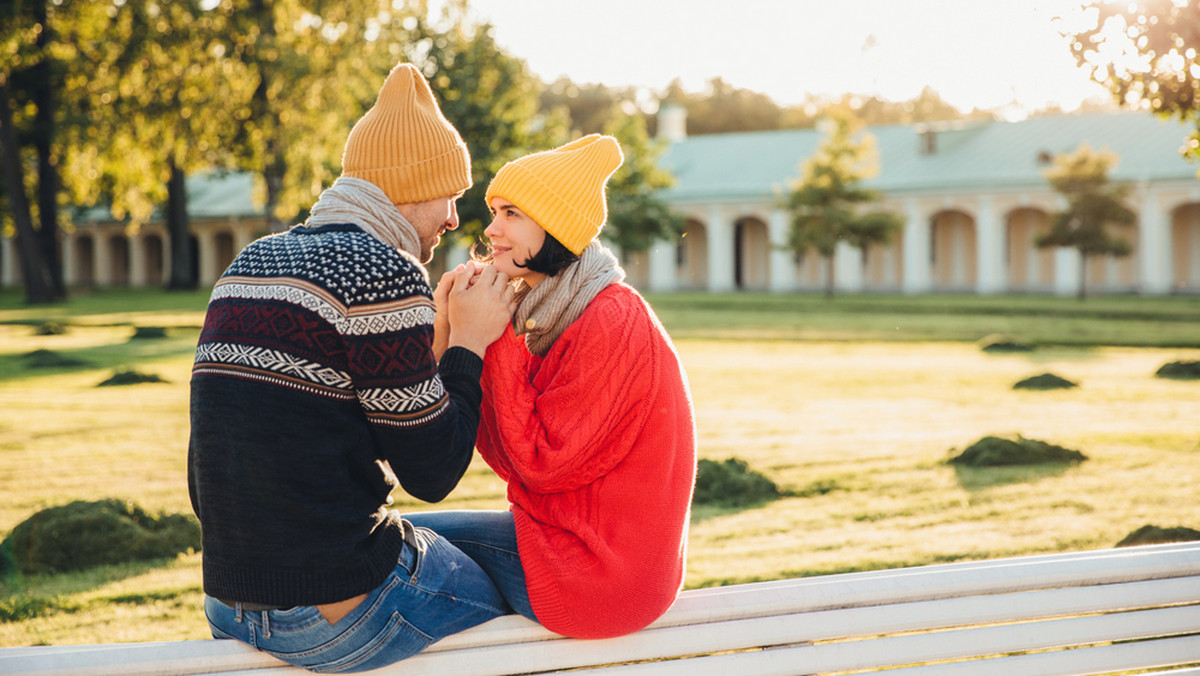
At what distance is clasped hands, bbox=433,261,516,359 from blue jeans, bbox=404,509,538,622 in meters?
0.42

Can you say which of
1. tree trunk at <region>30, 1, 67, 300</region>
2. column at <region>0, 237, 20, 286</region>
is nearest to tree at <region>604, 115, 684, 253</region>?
tree trunk at <region>30, 1, 67, 300</region>

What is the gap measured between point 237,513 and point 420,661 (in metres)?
0.46

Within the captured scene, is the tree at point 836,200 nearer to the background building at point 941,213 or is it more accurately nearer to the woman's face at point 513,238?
the background building at point 941,213

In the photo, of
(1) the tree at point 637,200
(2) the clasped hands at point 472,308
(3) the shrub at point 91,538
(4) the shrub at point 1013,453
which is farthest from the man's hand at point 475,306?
(1) the tree at point 637,200

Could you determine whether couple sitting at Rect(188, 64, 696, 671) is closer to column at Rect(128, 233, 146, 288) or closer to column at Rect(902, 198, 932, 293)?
column at Rect(902, 198, 932, 293)

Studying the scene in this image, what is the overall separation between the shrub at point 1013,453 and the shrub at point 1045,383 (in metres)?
4.43

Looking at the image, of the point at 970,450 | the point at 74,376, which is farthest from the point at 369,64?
the point at 970,450

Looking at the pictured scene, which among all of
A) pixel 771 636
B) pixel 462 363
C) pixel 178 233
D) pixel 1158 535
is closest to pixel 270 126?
pixel 178 233

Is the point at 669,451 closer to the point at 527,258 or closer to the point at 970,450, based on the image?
the point at 527,258

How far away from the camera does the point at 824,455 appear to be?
8.20 m

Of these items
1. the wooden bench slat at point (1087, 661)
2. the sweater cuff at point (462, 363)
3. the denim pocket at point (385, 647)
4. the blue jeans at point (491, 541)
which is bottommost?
the wooden bench slat at point (1087, 661)

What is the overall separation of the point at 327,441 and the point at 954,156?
43.5 meters

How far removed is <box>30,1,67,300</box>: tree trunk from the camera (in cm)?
3150

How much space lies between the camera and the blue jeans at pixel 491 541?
219 centimetres
